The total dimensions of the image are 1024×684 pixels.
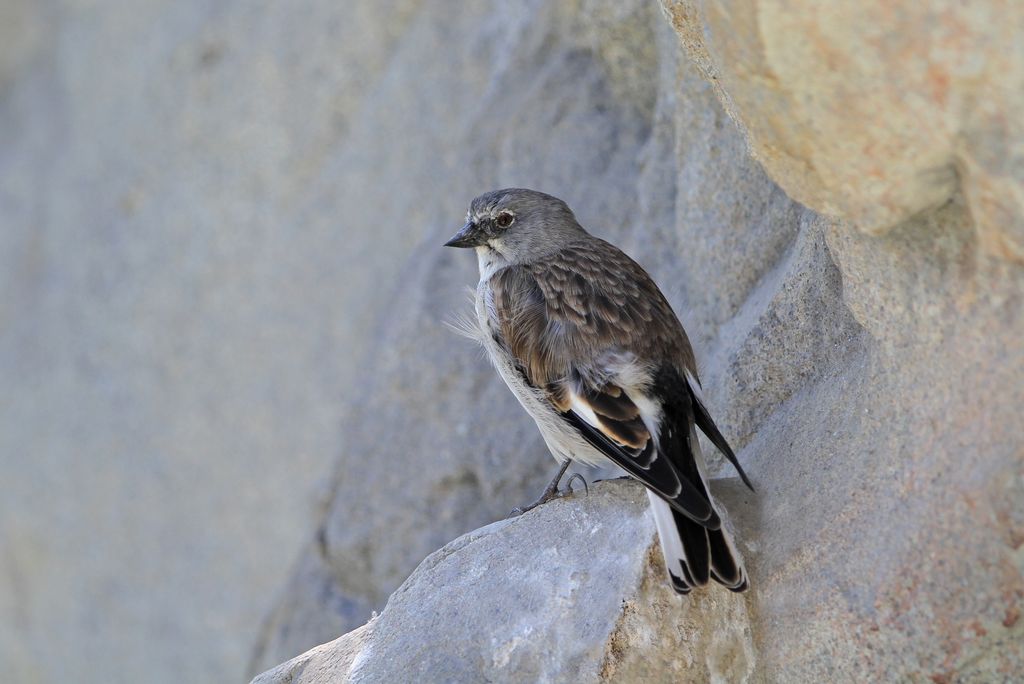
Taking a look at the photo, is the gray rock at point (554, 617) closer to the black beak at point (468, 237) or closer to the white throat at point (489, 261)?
the white throat at point (489, 261)

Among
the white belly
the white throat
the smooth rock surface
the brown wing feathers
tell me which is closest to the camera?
the smooth rock surface

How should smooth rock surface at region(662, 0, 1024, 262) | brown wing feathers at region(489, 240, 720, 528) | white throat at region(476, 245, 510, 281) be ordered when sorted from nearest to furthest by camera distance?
smooth rock surface at region(662, 0, 1024, 262), brown wing feathers at region(489, 240, 720, 528), white throat at region(476, 245, 510, 281)

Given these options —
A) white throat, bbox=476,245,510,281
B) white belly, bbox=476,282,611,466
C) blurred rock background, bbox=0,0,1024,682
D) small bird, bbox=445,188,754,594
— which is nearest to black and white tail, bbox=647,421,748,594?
small bird, bbox=445,188,754,594

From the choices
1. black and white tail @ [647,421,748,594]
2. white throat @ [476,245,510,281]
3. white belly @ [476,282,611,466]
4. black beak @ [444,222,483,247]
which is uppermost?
black beak @ [444,222,483,247]

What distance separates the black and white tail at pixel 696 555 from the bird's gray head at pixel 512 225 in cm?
155

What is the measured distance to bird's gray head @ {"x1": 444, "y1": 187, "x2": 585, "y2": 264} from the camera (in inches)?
176

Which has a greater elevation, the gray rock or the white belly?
the white belly

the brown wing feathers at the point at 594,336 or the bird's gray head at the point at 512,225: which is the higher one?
the bird's gray head at the point at 512,225

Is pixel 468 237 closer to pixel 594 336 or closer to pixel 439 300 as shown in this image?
pixel 594 336

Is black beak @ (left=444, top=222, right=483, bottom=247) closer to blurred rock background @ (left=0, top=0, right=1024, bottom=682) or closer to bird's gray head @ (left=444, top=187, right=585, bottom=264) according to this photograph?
bird's gray head @ (left=444, top=187, right=585, bottom=264)

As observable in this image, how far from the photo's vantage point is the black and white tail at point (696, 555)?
304 cm

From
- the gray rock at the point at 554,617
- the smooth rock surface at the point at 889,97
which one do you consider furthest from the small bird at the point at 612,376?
the smooth rock surface at the point at 889,97

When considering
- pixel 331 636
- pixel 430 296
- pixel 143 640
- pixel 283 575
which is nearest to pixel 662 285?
pixel 430 296

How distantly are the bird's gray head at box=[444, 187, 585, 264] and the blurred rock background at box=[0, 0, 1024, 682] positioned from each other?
0.47 metres
